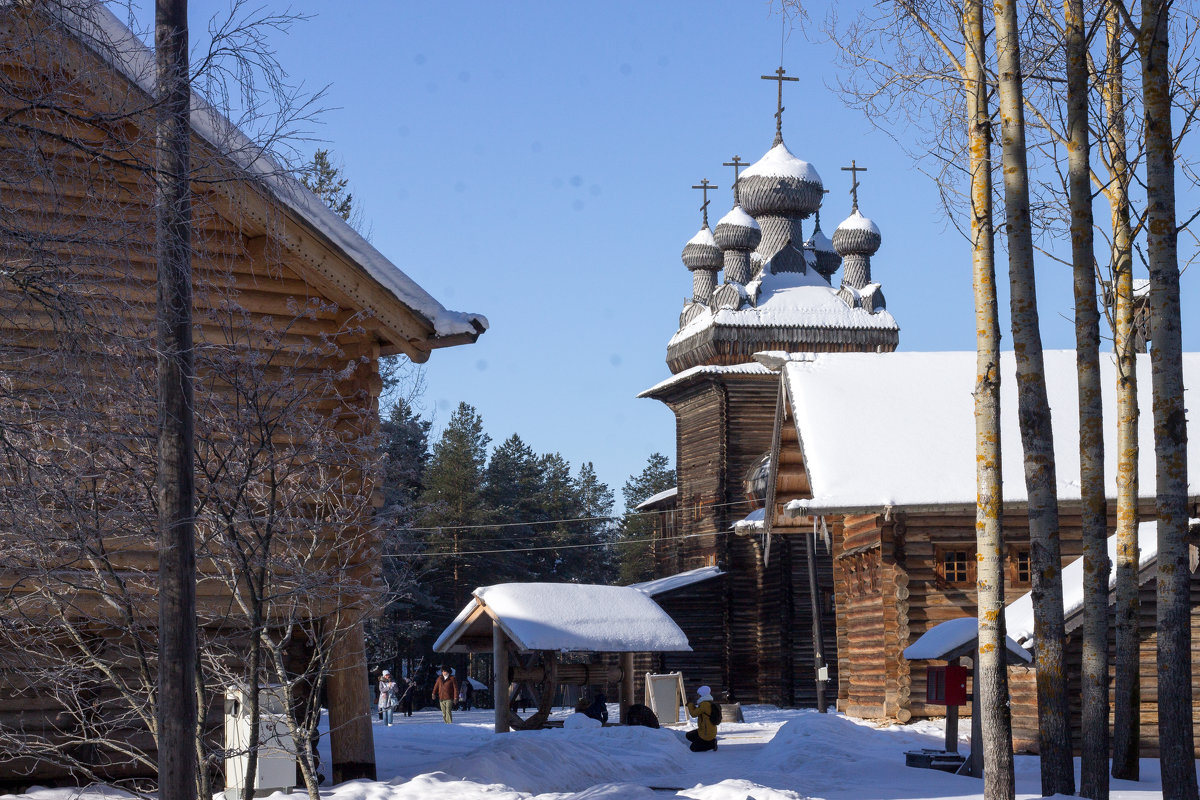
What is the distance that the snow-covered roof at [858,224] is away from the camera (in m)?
51.9

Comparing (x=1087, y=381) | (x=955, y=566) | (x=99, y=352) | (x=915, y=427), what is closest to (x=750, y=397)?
(x=915, y=427)

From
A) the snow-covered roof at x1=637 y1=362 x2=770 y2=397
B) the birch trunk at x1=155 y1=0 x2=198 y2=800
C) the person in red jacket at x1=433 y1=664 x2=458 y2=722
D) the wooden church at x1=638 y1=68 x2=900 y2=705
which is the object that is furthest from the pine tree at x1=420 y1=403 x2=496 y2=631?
the birch trunk at x1=155 y1=0 x2=198 y2=800

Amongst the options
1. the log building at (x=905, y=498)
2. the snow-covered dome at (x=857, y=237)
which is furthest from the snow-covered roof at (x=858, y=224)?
the log building at (x=905, y=498)

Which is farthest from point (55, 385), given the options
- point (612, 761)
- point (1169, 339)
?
point (612, 761)

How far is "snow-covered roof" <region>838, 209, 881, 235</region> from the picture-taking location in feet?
170

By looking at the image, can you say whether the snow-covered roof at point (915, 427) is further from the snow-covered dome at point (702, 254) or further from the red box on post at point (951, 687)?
the snow-covered dome at point (702, 254)

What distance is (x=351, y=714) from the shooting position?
12.6 meters

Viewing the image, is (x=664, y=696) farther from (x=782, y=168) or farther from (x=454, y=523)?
(x=454, y=523)

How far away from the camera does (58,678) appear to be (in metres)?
8.37

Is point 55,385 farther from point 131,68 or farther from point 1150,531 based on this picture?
point 1150,531

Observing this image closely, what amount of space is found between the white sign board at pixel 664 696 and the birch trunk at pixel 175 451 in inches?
895

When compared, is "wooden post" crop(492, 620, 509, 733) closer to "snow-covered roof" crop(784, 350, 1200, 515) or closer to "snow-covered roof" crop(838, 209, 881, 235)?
"snow-covered roof" crop(784, 350, 1200, 515)

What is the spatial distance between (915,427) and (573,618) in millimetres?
7618

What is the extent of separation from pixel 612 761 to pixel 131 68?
12.7 m
